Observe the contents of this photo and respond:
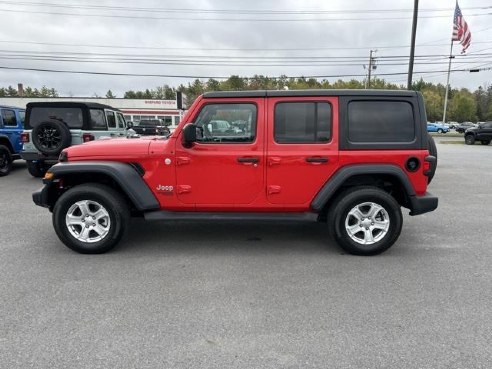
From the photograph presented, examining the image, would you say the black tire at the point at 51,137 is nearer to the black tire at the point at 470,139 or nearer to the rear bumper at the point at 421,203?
the rear bumper at the point at 421,203

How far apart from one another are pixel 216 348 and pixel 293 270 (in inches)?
61.0

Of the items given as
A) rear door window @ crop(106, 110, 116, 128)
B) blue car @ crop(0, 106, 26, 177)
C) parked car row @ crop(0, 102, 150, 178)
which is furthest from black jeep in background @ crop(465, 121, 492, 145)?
blue car @ crop(0, 106, 26, 177)

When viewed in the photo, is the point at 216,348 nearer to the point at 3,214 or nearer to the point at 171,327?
the point at 171,327

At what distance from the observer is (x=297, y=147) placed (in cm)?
429

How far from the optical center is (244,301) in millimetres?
3281

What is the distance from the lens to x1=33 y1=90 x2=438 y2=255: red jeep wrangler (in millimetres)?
4277

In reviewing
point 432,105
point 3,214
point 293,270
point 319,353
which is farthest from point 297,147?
point 432,105

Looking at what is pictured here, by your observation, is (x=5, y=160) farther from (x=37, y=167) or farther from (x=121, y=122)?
(x=121, y=122)

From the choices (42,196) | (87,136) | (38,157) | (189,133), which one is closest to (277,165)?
(189,133)

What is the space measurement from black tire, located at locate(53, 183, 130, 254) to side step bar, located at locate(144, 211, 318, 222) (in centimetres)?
34

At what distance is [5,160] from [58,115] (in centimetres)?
260

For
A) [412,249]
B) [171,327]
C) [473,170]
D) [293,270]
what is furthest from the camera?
[473,170]

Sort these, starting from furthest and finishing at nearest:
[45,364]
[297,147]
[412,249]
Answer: [412,249] → [297,147] → [45,364]

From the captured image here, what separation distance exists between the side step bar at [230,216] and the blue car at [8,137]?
26.4 feet
